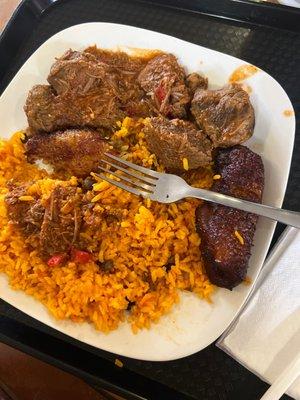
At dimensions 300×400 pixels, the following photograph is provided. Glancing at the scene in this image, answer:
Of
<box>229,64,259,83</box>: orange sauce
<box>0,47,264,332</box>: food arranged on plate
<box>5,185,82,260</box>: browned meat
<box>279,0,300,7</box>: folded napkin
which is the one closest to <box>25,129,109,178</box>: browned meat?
<box>0,47,264,332</box>: food arranged on plate

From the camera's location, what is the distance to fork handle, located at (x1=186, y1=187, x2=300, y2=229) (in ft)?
6.08

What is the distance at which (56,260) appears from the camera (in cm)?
214

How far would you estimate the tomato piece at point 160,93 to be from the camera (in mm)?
2301

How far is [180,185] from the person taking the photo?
2080 mm

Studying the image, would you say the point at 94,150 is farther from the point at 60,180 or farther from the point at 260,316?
the point at 260,316

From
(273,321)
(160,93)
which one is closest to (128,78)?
(160,93)

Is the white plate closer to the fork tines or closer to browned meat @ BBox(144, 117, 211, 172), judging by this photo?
browned meat @ BBox(144, 117, 211, 172)

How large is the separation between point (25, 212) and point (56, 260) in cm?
31

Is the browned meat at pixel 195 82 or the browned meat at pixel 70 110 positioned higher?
the browned meat at pixel 70 110

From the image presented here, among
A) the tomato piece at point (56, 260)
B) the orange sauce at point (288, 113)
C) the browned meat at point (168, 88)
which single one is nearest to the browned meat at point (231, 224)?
the orange sauce at point (288, 113)

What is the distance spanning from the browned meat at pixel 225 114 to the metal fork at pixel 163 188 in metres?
0.30

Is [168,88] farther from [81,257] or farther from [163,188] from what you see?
[81,257]

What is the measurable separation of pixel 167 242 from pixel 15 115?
1.24 meters

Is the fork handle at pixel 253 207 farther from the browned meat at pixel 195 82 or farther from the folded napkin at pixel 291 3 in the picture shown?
the folded napkin at pixel 291 3
